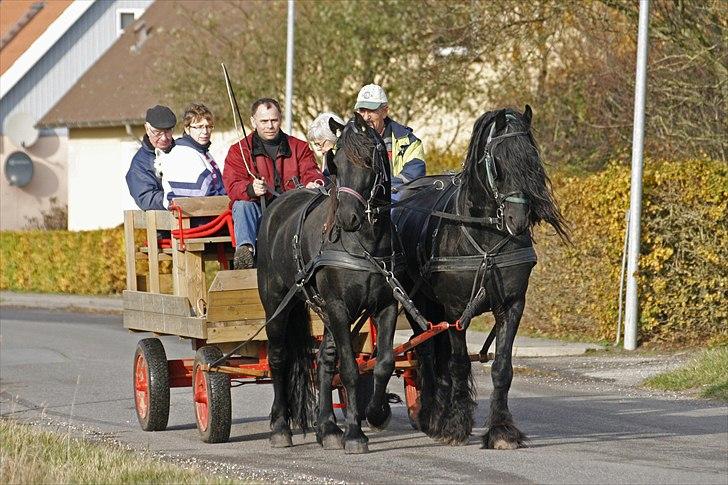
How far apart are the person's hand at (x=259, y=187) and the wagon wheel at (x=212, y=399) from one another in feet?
3.93

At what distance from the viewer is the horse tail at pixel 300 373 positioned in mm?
10203

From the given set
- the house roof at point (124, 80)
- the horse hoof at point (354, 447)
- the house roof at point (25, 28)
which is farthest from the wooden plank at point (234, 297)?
the house roof at point (25, 28)

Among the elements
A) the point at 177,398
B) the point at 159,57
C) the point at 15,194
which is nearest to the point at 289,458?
the point at 177,398

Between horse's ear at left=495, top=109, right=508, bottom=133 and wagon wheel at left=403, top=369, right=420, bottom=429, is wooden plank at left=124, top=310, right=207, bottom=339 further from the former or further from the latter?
horse's ear at left=495, top=109, right=508, bottom=133

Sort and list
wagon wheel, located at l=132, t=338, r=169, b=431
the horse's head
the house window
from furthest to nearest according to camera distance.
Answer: the house window, wagon wheel, located at l=132, t=338, r=169, b=431, the horse's head

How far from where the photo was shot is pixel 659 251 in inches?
643

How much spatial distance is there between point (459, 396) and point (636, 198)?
7.26m

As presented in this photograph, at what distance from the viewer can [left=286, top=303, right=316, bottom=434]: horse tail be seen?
1020cm

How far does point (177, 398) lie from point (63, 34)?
110 feet

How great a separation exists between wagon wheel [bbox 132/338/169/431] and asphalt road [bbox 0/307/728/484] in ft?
0.43

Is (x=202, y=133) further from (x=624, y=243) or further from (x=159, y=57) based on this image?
(x=159, y=57)

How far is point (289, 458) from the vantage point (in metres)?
9.47

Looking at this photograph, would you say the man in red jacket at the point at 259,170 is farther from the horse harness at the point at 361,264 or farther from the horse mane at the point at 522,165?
the horse mane at the point at 522,165

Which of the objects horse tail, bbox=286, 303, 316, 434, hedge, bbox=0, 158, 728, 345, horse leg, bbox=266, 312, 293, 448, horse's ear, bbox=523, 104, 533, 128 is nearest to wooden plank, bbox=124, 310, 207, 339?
horse leg, bbox=266, 312, 293, 448
